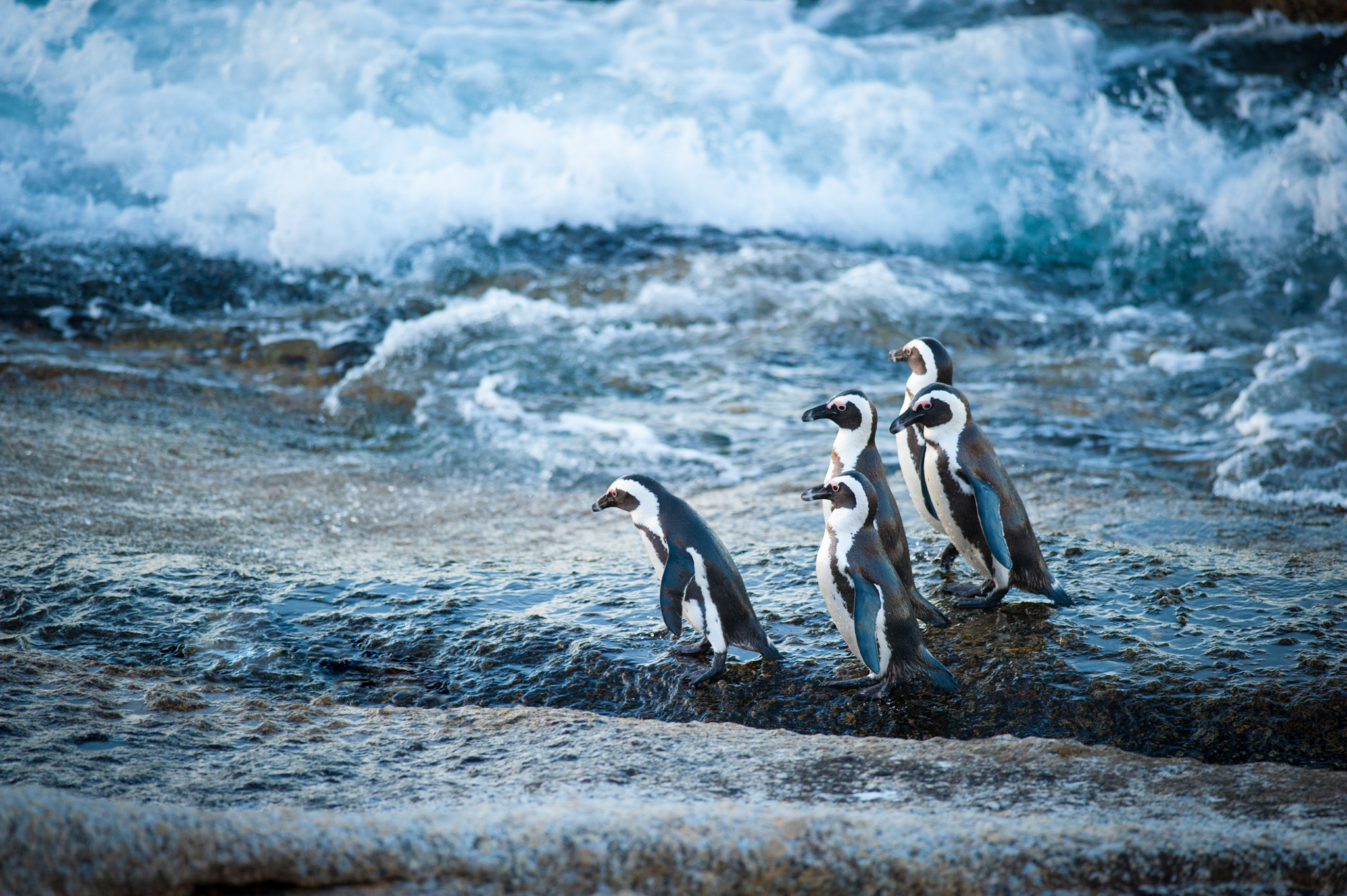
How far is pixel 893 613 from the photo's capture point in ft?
9.62

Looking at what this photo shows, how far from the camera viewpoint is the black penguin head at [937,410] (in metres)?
3.63

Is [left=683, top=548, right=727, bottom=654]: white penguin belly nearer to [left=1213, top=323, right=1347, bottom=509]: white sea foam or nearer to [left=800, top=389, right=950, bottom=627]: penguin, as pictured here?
[left=800, top=389, right=950, bottom=627]: penguin

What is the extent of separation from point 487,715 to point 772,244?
7846mm

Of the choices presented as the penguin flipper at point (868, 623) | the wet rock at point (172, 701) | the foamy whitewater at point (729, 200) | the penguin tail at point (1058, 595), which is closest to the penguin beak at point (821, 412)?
the penguin flipper at point (868, 623)

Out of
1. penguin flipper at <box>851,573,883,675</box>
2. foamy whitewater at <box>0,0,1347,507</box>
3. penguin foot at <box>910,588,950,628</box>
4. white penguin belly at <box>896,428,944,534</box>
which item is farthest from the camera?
foamy whitewater at <box>0,0,1347,507</box>

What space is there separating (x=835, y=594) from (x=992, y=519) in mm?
720

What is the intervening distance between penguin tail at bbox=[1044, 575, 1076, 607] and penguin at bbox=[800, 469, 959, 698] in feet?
2.20

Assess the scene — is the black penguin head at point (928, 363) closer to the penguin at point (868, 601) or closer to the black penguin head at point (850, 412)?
the black penguin head at point (850, 412)

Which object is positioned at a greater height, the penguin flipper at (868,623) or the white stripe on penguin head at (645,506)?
the white stripe on penguin head at (645,506)

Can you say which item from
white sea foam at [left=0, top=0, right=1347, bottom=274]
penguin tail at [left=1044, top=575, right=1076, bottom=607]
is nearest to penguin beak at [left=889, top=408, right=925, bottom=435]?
penguin tail at [left=1044, top=575, right=1076, bottom=607]

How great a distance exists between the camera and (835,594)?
3.08 meters

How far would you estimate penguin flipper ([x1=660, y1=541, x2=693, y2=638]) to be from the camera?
3.12 metres

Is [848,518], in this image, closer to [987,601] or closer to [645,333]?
[987,601]

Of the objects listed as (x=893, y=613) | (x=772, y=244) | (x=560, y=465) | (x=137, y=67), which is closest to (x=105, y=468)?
(x=560, y=465)
